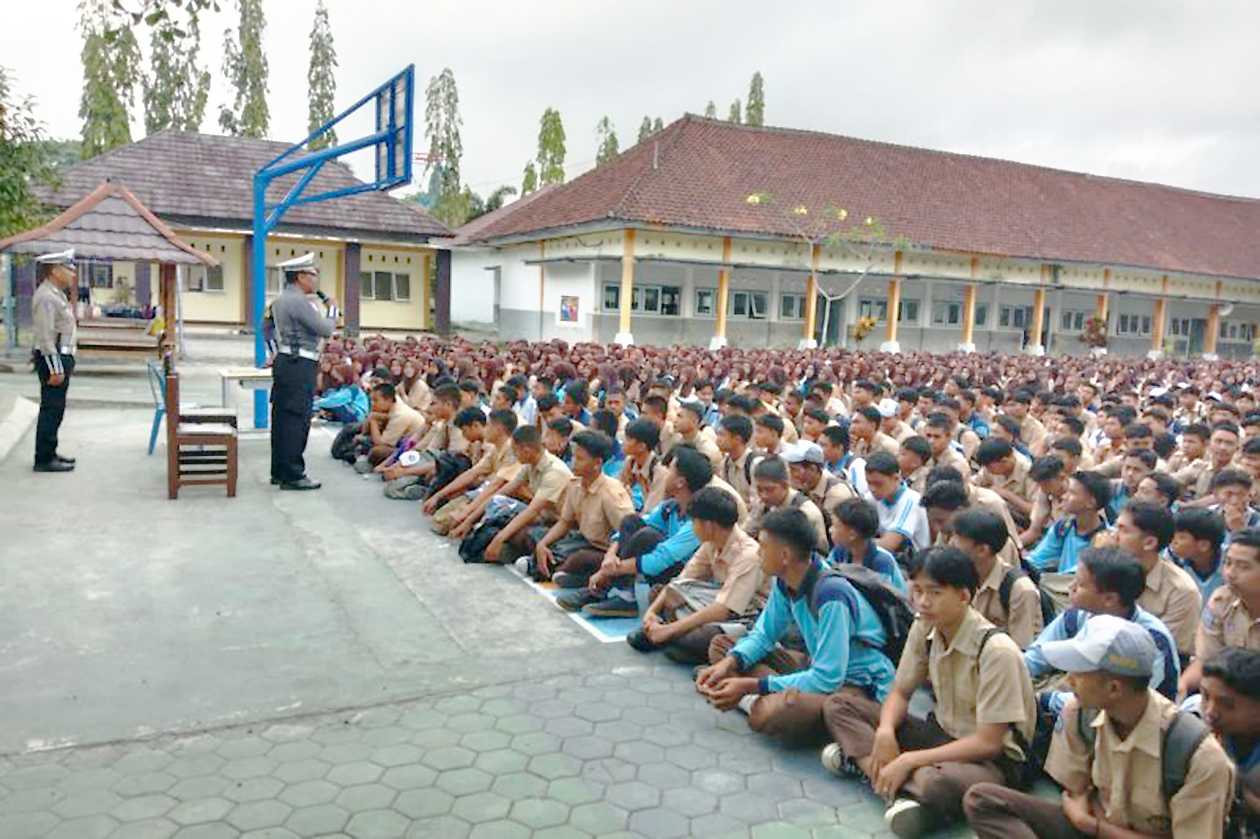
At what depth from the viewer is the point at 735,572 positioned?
4402 mm

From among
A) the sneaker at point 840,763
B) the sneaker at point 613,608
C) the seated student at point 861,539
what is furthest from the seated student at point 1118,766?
the sneaker at point 613,608

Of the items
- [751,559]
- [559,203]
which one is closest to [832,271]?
[559,203]

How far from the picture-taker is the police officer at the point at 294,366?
7.73 m

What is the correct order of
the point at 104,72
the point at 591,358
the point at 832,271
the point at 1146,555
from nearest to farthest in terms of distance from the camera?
the point at 1146,555 → the point at 591,358 → the point at 832,271 → the point at 104,72

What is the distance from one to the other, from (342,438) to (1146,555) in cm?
749

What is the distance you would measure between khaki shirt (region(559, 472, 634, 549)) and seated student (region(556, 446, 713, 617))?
0.94 feet

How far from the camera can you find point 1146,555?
3996 mm

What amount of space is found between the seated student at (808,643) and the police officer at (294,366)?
5.03 m

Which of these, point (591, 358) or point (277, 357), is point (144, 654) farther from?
point (591, 358)

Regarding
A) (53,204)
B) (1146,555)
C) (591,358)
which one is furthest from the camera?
(53,204)

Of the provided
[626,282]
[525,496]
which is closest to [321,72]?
[626,282]

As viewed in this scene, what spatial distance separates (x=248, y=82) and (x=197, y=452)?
31669 millimetres

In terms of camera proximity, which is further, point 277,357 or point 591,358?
point 591,358

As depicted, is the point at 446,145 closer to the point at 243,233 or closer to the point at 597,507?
the point at 243,233
